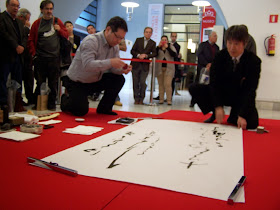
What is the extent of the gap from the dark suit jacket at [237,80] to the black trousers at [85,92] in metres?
0.91

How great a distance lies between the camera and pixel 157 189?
39.6 inches

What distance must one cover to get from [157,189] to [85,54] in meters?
1.61

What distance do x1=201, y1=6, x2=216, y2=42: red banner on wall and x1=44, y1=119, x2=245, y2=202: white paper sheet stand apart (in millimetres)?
8082

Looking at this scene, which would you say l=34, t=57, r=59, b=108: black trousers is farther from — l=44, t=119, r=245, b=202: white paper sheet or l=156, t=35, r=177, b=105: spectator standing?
l=156, t=35, r=177, b=105: spectator standing

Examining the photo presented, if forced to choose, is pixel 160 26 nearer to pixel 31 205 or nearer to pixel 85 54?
pixel 85 54

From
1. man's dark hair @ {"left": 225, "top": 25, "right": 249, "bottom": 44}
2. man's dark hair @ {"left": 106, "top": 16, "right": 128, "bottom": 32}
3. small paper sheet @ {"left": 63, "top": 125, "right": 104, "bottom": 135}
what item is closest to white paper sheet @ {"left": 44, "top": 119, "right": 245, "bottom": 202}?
small paper sheet @ {"left": 63, "top": 125, "right": 104, "bottom": 135}

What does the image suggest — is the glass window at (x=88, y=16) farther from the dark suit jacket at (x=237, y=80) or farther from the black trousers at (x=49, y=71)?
the dark suit jacket at (x=237, y=80)

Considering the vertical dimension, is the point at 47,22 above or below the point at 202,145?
above

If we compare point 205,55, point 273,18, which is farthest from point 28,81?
point 273,18

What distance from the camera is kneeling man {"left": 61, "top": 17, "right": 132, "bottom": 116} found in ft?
7.65

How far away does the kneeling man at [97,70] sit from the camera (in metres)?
2.33

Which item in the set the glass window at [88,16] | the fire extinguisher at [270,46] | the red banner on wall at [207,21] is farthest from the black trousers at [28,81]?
the red banner on wall at [207,21]

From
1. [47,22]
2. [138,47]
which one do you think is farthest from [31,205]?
[138,47]

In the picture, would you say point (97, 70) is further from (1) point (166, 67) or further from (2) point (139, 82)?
(1) point (166, 67)
